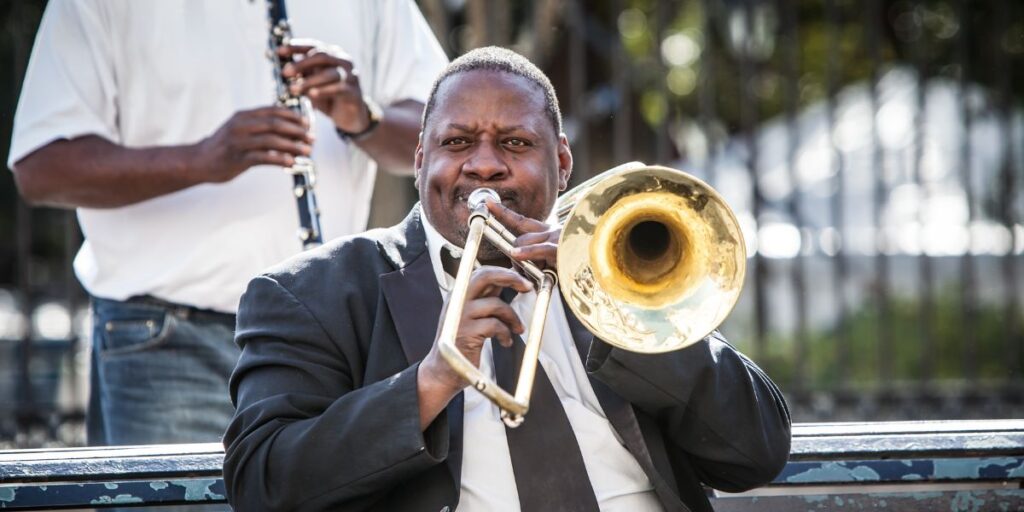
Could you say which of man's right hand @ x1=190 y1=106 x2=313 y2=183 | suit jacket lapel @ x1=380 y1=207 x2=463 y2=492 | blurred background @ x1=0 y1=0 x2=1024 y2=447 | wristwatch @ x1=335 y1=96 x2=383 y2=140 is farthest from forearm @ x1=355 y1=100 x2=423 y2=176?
blurred background @ x1=0 y1=0 x2=1024 y2=447

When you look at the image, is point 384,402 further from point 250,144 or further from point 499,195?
point 250,144

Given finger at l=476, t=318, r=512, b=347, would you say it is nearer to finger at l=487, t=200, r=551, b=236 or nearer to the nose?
finger at l=487, t=200, r=551, b=236

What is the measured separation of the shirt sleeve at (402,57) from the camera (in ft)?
12.5

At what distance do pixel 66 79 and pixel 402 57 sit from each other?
2.99 ft

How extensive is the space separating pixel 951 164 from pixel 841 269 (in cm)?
347

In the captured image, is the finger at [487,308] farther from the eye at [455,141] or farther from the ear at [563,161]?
the ear at [563,161]

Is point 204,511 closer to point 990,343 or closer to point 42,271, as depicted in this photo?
point 990,343

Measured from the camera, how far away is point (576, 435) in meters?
2.74

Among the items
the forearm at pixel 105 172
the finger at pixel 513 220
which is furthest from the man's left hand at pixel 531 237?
the forearm at pixel 105 172

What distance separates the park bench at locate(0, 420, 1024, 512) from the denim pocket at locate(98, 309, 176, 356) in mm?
452

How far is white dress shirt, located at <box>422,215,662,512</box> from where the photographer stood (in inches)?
104

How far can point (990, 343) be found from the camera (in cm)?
852

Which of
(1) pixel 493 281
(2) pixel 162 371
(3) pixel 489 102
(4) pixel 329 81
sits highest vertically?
(4) pixel 329 81

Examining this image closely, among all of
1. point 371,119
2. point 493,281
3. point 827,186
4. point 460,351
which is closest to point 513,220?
point 493,281
